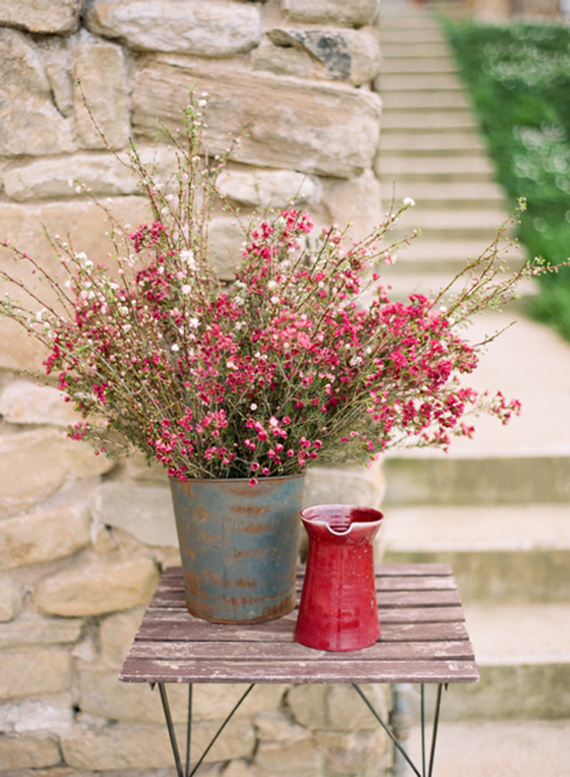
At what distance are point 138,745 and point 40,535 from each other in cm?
58

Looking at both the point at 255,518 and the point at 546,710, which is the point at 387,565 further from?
the point at 546,710

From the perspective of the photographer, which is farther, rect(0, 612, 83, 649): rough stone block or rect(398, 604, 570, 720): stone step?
rect(398, 604, 570, 720): stone step

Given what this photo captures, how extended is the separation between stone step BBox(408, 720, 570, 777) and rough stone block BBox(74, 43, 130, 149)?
165cm

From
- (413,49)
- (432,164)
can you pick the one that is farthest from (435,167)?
(413,49)

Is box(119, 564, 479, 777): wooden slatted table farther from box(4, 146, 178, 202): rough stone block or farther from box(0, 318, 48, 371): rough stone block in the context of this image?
box(4, 146, 178, 202): rough stone block

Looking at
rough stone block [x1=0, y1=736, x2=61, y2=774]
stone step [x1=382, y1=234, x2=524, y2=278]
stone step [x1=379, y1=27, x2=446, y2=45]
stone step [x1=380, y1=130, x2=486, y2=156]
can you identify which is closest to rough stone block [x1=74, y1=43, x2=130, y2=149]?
rough stone block [x1=0, y1=736, x2=61, y2=774]

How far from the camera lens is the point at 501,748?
6.15 ft

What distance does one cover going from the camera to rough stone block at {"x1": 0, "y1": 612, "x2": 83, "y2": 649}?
171 cm

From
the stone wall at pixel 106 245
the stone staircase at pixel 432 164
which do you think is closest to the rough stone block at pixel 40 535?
the stone wall at pixel 106 245

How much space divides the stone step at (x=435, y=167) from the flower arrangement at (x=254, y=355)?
3.84m

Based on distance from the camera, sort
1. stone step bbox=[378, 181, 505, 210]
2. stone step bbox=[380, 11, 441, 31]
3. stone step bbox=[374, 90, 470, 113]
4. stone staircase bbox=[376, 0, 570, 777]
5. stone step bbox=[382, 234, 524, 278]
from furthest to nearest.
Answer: stone step bbox=[380, 11, 441, 31] → stone step bbox=[374, 90, 470, 113] → stone step bbox=[378, 181, 505, 210] → stone step bbox=[382, 234, 524, 278] → stone staircase bbox=[376, 0, 570, 777]

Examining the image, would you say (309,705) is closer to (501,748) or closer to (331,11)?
(501,748)

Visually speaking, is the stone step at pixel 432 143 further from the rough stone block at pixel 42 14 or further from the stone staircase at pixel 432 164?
the rough stone block at pixel 42 14

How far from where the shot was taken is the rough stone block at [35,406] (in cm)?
164
